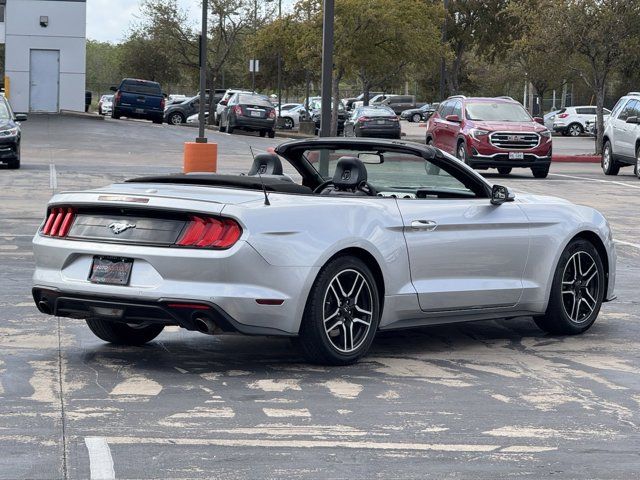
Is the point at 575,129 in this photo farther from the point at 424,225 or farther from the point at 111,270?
the point at 111,270

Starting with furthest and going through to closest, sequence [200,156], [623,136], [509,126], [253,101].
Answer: [253,101] → [623,136] → [509,126] → [200,156]

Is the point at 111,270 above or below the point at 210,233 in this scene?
below

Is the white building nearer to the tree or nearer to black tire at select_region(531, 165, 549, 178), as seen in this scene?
the tree

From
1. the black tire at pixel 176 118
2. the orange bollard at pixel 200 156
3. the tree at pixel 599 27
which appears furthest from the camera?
the black tire at pixel 176 118

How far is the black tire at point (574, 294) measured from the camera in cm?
938

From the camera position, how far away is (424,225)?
27.8ft

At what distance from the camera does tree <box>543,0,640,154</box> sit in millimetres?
38250

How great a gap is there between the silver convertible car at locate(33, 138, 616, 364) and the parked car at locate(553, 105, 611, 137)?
198ft

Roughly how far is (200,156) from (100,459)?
2129cm

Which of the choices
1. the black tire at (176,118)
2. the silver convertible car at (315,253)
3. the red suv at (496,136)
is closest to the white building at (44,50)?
the black tire at (176,118)

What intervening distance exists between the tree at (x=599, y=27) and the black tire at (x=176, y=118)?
947 inches

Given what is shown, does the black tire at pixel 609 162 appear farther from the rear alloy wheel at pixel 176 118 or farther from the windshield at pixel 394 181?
the rear alloy wheel at pixel 176 118

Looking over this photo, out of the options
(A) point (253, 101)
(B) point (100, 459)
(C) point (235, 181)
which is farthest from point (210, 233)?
(A) point (253, 101)

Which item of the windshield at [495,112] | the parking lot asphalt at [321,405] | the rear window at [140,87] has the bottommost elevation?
the parking lot asphalt at [321,405]
